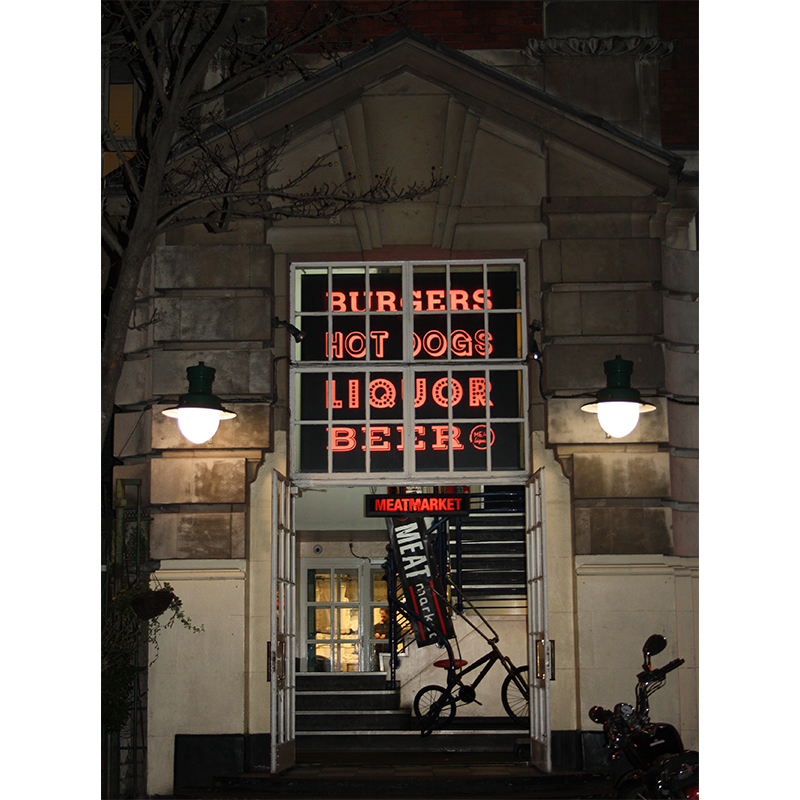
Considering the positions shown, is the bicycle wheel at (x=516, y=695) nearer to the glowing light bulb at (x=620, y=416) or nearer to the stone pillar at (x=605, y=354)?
the stone pillar at (x=605, y=354)

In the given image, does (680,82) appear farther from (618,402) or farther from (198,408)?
(198,408)

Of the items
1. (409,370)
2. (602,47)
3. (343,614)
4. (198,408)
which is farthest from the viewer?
(343,614)

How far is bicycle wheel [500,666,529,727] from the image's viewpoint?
11938 mm

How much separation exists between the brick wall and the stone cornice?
0.60ft

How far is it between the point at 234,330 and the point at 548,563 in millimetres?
3524

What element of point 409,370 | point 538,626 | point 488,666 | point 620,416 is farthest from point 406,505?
point 488,666

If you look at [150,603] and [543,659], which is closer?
[150,603]

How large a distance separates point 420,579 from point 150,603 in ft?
21.5

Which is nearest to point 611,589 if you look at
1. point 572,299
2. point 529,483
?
point 529,483

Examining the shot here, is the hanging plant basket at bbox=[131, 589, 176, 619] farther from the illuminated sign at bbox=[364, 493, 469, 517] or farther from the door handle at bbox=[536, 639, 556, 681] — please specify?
the door handle at bbox=[536, 639, 556, 681]

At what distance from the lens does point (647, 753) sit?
261 inches

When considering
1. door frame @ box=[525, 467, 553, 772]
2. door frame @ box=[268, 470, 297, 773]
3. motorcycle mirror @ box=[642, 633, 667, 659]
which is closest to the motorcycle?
motorcycle mirror @ box=[642, 633, 667, 659]

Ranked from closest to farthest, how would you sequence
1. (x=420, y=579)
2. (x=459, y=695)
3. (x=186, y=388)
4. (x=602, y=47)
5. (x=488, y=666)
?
(x=186, y=388) → (x=602, y=47) → (x=459, y=695) → (x=488, y=666) → (x=420, y=579)

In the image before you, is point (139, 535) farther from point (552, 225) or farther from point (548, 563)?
point (552, 225)
